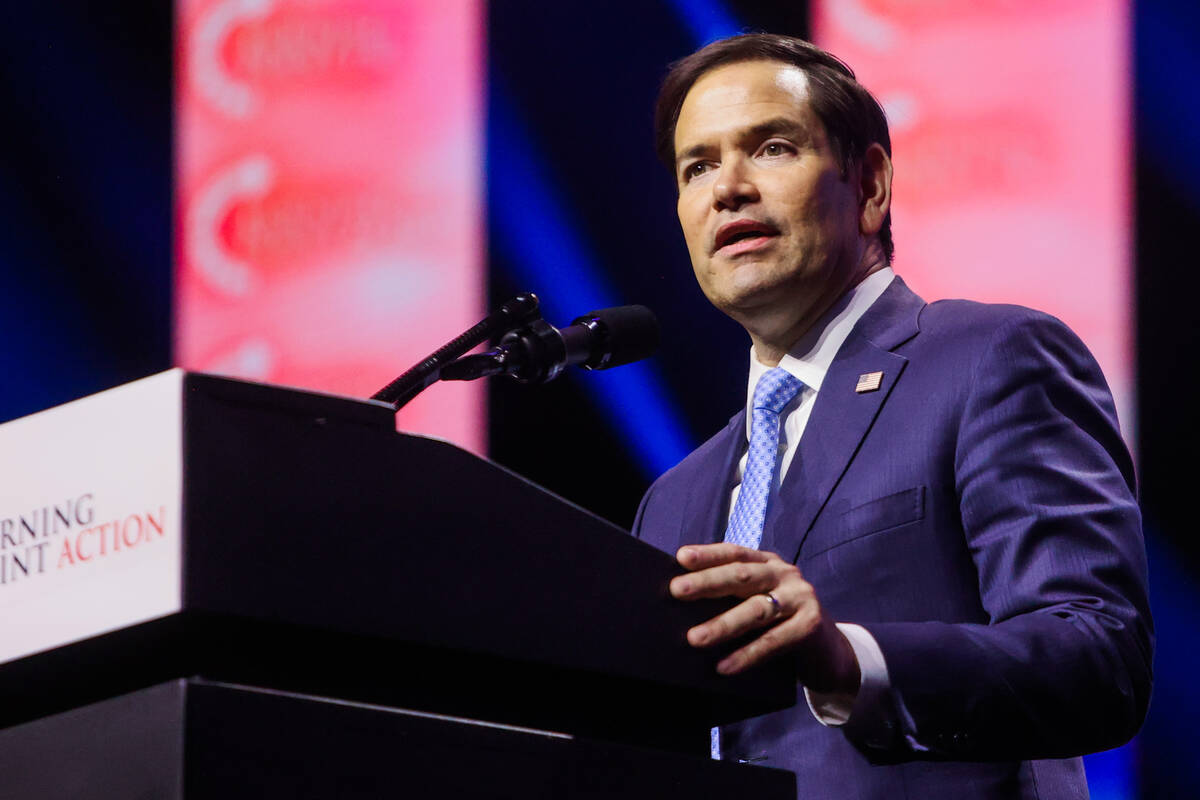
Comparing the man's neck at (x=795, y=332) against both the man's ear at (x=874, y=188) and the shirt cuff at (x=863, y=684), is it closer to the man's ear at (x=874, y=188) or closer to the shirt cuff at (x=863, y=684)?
the man's ear at (x=874, y=188)

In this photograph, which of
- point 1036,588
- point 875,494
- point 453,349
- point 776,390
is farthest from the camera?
point 776,390

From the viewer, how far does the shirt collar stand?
2033 millimetres

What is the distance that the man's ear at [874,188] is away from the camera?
90.3 inches

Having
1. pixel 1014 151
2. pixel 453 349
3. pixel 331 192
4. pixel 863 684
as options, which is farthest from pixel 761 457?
pixel 331 192

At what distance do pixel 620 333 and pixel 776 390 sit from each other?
0.31 m

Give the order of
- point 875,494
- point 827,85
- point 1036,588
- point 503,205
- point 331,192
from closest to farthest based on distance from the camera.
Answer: point 1036,588 → point 875,494 → point 827,85 → point 503,205 → point 331,192

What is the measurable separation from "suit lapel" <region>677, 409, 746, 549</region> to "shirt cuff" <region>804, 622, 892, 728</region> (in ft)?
2.39

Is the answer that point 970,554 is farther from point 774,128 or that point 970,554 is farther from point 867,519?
point 774,128

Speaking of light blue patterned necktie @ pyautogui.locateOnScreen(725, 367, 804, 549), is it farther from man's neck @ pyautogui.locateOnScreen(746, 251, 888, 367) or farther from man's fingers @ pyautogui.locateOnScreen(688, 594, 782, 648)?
man's fingers @ pyautogui.locateOnScreen(688, 594, 782, 648)

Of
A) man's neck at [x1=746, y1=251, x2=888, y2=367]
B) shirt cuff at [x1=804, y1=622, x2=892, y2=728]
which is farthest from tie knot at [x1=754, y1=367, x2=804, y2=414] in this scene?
shirt cuff at [x1=804, y1=622, x2=892, y2=728]

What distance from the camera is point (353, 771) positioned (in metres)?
0.93

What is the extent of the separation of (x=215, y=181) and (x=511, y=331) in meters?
2.17

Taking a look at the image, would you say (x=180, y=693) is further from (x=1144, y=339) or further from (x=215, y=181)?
(x=215, y=181)

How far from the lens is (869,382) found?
1.86m
